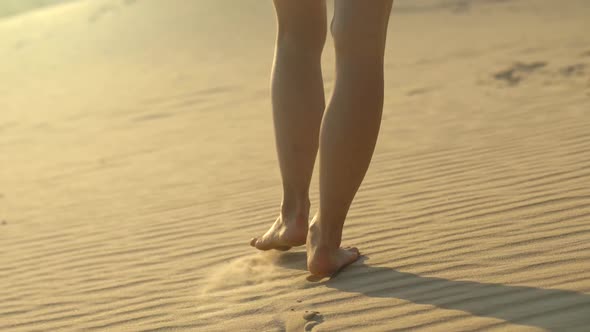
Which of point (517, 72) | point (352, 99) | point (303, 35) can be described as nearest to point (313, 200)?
point (303, 35)

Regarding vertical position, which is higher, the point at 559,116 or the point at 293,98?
the point at 293,98

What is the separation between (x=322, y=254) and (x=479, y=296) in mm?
526

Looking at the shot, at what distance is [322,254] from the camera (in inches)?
117

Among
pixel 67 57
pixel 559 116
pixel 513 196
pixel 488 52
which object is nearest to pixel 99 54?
pixel 67 57

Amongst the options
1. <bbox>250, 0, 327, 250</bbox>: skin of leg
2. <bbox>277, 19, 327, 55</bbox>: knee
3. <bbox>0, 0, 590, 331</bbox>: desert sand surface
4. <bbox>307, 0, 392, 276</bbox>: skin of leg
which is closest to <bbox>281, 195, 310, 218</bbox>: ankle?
<bbox>250, 0, 327, 250</bbox>: skin of leg

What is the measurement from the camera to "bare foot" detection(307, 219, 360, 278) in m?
2.97

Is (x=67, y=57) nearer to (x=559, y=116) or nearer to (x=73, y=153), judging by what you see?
(x=73, y=153)

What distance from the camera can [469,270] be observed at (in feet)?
9.77

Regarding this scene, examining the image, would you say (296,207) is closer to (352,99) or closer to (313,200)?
(352,99)

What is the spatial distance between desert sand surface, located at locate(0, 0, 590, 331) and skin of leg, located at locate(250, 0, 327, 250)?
0.64 ft

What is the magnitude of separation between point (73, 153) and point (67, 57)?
23.2 ft

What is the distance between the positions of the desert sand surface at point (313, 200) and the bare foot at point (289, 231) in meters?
0.08

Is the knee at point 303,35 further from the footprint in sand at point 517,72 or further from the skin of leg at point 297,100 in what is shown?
the footprint in sand at point 517,72

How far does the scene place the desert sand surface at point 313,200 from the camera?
2.86m
